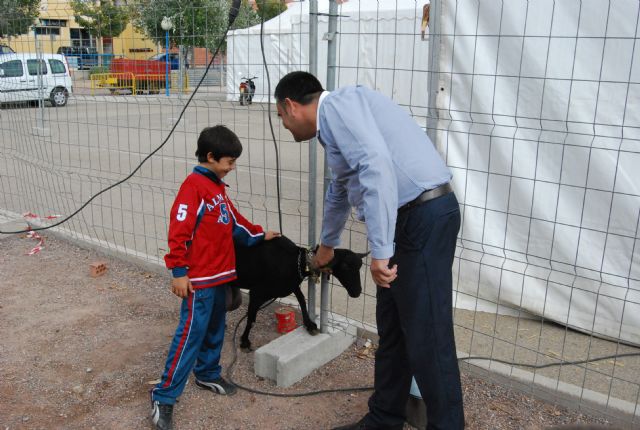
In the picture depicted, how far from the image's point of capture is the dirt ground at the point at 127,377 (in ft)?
10.3

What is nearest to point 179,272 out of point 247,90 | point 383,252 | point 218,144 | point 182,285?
point 182,285

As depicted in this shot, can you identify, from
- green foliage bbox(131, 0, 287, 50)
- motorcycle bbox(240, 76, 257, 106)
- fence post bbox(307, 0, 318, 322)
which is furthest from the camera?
motorcycle bbox(240, 76, 257, 106)

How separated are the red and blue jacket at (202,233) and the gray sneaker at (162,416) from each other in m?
0.64

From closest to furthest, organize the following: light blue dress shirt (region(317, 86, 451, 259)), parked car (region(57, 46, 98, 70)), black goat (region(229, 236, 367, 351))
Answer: light blue dress shirt (region(317, 86, 451, 259)) → black goat (region(229, 236, 367, 351)) → parked car (region(57, 46, 98, 70))

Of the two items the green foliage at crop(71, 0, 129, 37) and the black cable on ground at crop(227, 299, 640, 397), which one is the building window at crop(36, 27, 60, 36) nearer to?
the green foliage at crop(71, 0, 129, 37)

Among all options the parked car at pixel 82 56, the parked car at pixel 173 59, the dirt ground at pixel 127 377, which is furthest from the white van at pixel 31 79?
the dirt ground at pixel 127 377

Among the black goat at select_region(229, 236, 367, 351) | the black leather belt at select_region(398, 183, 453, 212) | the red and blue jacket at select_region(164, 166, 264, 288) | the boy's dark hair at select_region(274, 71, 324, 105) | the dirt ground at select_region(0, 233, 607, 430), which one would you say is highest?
the boy's dark hair at select_region(274, 71, 324, 105)

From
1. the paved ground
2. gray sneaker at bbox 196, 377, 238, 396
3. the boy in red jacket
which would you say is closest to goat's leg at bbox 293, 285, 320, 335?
the paved ground

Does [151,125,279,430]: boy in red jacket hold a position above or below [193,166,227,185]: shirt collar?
below

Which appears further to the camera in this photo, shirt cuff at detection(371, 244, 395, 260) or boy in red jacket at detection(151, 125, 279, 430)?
boy in red jacket at detection(151, 125, 279, 430)

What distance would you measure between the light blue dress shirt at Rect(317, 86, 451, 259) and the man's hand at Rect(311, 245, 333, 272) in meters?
0.65

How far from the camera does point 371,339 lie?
3.90m

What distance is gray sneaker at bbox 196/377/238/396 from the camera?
10.9 ft

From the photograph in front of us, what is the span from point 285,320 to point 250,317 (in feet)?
1.13
